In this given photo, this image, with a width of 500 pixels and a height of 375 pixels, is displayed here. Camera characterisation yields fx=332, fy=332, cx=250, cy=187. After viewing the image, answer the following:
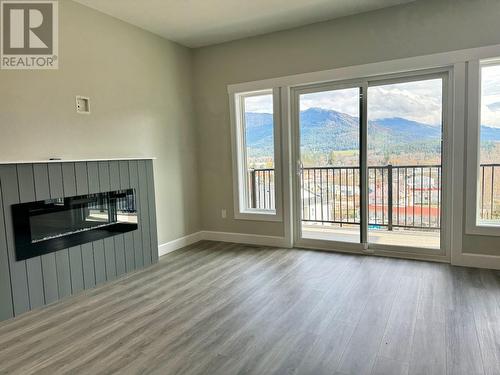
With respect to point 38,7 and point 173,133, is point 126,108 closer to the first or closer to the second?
point 173,133

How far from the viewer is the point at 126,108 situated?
3.81 meters

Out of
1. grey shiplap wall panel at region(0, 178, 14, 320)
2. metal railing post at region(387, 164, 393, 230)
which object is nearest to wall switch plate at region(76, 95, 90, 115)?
grey shiplap wall panel at region(0, 178, 14, 320)

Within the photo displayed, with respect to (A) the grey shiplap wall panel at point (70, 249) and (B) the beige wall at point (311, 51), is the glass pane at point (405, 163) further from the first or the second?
(A) the grey shiplap wall panel at point (70, 249)

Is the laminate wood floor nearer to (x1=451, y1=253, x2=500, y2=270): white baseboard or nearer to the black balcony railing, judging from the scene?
(x1=451, y1=253, x2=500, y2=270): white baseboard

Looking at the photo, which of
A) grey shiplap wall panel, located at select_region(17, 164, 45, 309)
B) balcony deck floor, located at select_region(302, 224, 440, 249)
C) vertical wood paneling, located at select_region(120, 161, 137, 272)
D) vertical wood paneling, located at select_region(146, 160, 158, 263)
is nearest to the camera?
grey shiplap wall panel, located at select_region(17, 164, 45, 309)

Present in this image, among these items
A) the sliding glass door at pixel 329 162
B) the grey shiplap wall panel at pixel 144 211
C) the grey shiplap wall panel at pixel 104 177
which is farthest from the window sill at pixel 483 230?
the grey shiplap wall panel at pixel 104 177

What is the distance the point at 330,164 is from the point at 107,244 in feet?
8.96

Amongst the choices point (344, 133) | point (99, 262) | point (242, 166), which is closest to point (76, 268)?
point (99, 262)

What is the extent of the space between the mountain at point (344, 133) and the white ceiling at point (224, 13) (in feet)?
3.53

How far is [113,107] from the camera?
12.0ft

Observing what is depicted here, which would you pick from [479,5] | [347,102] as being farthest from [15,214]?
[479,5]

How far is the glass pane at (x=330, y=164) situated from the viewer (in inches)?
158

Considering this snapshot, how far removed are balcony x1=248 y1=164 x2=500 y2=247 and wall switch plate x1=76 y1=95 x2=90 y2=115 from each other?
2282 millimetres

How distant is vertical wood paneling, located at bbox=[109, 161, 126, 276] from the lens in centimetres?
342
